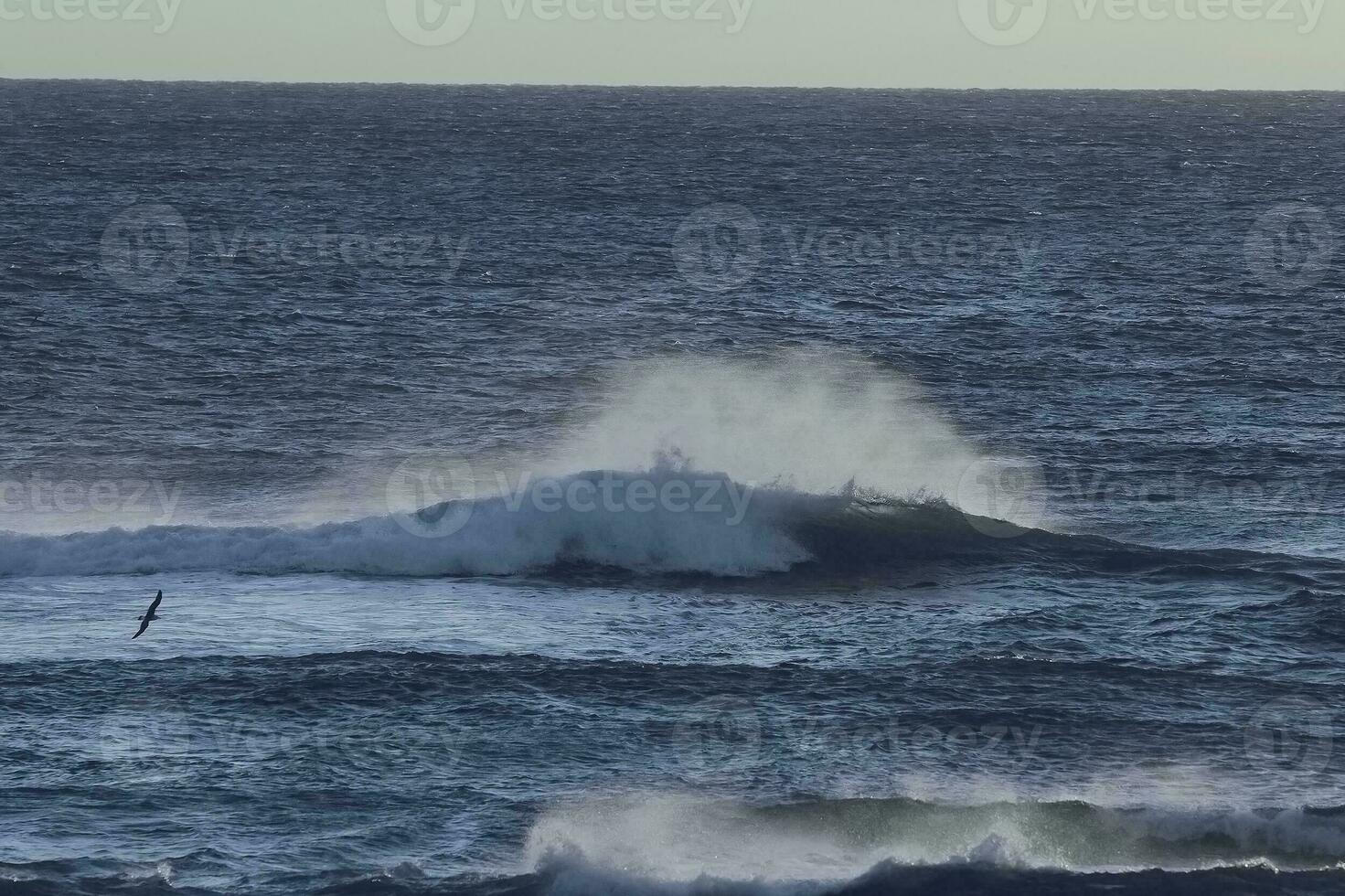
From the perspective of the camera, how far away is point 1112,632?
2161 cm

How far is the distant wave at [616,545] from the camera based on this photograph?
25.5 m

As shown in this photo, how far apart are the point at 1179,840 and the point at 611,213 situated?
5505 cm

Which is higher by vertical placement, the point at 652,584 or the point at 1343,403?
the point at 1343,403

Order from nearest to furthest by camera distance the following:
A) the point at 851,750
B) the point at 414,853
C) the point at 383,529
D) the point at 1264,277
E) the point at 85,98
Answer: the point at 414,853
the point at 851,750
the point at 383,529
the point at 1264,277
the point at 85,98

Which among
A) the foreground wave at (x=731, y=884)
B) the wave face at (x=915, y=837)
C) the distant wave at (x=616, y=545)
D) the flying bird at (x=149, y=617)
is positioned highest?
the distant wave at (x=616, y=545)

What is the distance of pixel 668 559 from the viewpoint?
26.2 m

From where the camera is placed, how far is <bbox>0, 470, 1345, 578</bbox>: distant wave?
25.5 metres

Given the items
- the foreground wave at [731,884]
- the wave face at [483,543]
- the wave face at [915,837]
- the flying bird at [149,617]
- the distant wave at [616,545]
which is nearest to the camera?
the foreground wave at [731,884]

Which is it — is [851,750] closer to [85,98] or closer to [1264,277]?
[1264,277]

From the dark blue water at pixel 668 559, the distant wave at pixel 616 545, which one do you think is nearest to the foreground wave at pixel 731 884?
the dark blue water at pixel 668 559

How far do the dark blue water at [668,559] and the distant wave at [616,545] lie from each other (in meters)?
0.09

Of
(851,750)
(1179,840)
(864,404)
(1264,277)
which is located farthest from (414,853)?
(1264,277)

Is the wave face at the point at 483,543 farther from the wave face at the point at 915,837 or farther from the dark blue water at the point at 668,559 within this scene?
the wave face at the point at 915,837

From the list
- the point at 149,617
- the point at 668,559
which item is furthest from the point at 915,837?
the point at 668,559
